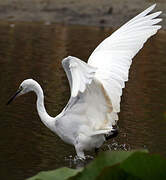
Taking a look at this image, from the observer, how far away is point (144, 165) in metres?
4.23

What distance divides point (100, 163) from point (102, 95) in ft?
11.8

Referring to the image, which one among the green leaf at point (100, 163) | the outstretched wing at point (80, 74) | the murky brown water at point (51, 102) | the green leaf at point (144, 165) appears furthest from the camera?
the murky brown water at point (51, 102)

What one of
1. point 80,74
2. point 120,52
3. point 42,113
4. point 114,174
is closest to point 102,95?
point 120,52

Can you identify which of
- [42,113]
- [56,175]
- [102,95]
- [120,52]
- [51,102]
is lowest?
[51,102]

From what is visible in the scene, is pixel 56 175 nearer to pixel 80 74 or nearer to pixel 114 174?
pixel 114 174

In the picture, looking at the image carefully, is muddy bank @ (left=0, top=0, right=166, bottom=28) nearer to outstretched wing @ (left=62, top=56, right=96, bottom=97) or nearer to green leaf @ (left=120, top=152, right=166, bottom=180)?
outstretched wing @ (left=62, top=56, right=96, bottom=97)

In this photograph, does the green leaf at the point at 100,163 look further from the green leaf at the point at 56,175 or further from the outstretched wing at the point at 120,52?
the outstretched wing at the point at 120,52

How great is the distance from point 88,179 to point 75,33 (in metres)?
20.9

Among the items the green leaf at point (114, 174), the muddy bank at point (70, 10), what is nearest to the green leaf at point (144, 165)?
the green leaf at point (114, 174)

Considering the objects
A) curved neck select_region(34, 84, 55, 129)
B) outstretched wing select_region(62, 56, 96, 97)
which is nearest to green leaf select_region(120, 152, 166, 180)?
outstretched wing select_region(62, 56, 96, 97)

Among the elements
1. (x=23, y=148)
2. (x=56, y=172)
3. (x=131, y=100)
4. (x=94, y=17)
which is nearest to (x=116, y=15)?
(x=94, y=17)

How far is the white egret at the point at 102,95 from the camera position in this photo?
809 centimetres

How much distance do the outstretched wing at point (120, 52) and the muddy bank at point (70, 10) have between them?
18.0 metres

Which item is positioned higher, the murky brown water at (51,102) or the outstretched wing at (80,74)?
the outstretched wing at (80,74)
